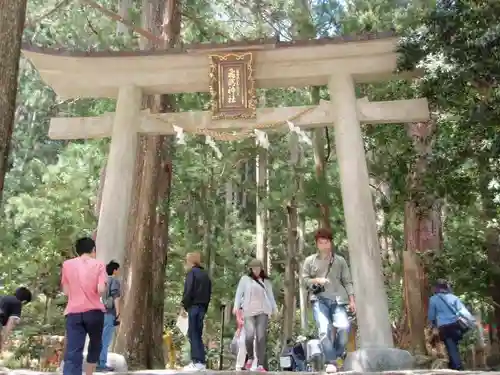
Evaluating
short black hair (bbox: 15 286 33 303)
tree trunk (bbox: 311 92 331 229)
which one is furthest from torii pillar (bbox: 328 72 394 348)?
tree trunk (bbox: 311 92 331 229)

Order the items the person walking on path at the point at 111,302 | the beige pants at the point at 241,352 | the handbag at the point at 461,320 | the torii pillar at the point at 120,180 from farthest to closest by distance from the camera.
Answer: the torii pillar at the point at 120,180
the beige pants at the point at 241,352
the handbag at the point at 461,320
the person walking on path at the point at 111,302

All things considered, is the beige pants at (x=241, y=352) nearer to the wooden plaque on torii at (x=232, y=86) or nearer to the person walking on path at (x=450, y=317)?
the person walking on path at (x=450, y=317)

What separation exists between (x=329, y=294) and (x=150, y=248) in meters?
4.70

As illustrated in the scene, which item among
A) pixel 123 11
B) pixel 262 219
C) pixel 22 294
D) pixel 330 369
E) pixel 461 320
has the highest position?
pixel 123 11

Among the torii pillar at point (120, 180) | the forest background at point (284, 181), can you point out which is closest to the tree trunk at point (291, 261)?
the forest background at point (284, 181)

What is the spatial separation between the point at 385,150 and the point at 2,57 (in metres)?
7.70

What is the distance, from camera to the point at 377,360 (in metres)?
6.11

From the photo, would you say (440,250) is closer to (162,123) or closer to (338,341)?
(338,341)

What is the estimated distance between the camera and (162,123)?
7.91 meters

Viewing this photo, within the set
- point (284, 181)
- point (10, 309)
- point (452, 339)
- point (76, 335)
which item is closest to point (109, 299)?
point (10, 309)

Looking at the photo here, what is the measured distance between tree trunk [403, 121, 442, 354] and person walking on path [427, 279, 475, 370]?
5.64 feet

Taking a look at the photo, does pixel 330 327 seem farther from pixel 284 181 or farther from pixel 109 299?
pixel 284 181

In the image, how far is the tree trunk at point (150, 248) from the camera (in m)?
9.19

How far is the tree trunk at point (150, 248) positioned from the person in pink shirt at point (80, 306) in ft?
15.6
